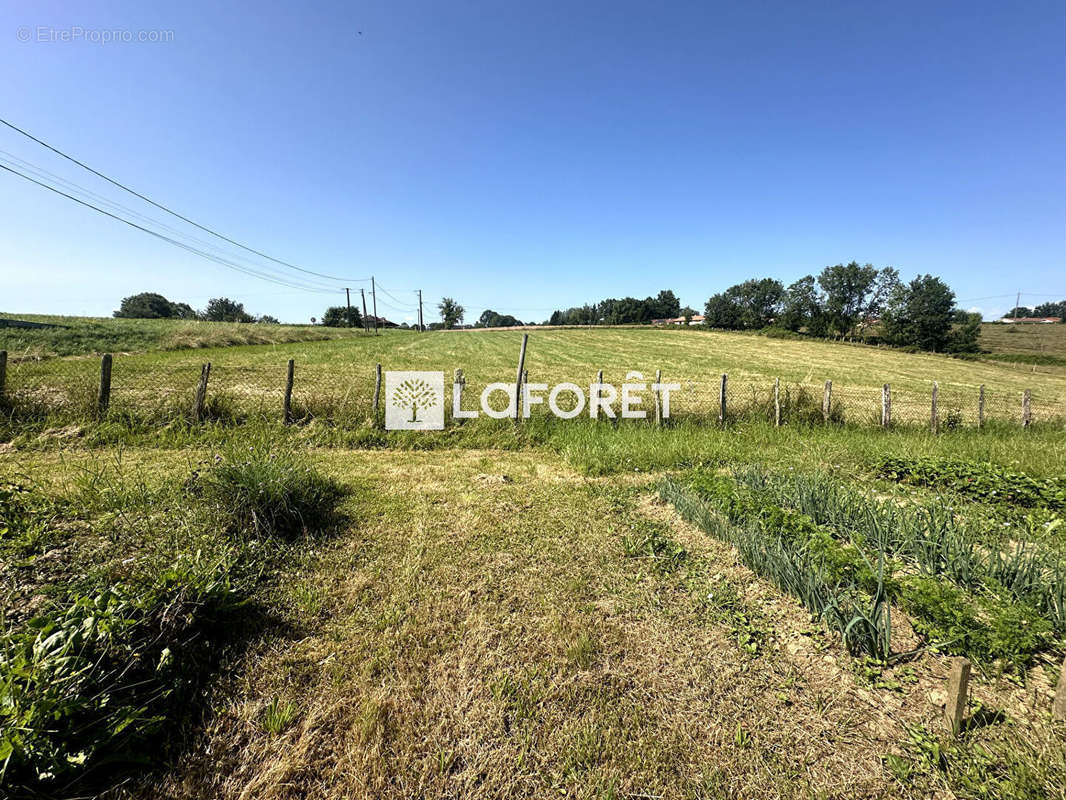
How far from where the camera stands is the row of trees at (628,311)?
4739 inches

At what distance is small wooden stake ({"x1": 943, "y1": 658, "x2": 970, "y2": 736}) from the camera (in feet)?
7.39

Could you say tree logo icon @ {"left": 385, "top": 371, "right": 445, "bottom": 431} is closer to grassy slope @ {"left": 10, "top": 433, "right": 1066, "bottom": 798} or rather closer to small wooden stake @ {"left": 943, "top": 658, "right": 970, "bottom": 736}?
grassy slope @ {"left": 10, "top": 433, "right": 1066, "bottom": 798}

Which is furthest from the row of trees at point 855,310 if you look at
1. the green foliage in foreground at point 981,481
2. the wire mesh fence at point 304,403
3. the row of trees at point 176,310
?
the row of trees at point 176,310

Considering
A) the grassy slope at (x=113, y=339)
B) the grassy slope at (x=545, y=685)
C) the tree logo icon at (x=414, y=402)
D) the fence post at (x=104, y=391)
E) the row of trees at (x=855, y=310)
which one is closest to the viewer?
the grassy slope at (x=545, y=685)

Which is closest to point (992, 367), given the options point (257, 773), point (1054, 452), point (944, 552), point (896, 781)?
point (1054, 452)

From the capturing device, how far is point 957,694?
2.26 meters

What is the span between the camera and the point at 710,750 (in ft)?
7.57

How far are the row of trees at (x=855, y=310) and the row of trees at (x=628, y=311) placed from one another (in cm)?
1815

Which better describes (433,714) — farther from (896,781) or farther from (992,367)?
(992,367)

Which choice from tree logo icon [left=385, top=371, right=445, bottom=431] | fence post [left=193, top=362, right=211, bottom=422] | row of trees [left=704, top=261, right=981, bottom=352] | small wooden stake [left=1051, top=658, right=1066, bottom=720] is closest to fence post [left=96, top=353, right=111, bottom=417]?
fence post [left=193, top=362, right=211, bottom=422]

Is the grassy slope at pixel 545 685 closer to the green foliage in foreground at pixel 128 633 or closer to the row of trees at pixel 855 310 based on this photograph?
the green foliage in foreground at pixel 128 633

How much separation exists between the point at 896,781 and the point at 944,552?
2702mm

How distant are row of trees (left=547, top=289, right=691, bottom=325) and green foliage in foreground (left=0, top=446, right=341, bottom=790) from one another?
4777 inches

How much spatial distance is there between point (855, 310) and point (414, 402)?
99991mm
